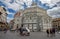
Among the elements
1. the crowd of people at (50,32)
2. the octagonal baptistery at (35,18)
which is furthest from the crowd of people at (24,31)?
the crowd of people at (50,32)

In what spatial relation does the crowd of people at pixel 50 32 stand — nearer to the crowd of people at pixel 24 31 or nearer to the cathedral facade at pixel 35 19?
the cathedral facade at pixel 35 19

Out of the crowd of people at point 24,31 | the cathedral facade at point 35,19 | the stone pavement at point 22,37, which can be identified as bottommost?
the stone pavement at point 22,37

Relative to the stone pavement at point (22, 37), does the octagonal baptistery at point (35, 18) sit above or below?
above

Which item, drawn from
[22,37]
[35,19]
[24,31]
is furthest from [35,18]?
[22,37]

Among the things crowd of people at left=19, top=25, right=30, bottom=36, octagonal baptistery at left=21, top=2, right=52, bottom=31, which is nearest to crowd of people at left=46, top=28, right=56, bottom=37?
octagonal baptistery at left=21, top=2, right=52, bottom=31

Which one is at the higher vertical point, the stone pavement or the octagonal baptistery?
the octagonal baptistery

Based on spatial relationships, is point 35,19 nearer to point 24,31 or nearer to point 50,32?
point 24,31

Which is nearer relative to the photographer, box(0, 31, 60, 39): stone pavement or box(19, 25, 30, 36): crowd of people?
box(0, 31, 60, 39): stone pavement

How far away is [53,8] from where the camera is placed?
5535mm

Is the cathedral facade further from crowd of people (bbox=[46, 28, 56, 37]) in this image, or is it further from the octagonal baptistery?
crowd of people (bbox=[46, 28, 56, 37])

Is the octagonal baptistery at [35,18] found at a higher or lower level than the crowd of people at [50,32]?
higher

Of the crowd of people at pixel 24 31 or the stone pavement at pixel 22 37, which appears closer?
the stone pavement at pixel 22 37

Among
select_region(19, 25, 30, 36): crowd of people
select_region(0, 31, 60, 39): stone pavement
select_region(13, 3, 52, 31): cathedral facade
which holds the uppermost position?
select_region(13, 3, 52, 31): cathedral facade

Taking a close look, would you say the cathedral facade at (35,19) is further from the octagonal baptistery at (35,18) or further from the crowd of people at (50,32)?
the crowd of people at (50,32)
